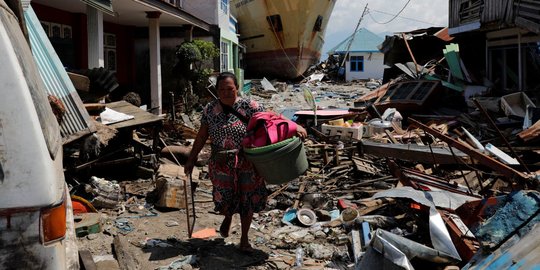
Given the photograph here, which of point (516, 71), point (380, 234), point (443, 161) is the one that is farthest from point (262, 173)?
point (516, 71)

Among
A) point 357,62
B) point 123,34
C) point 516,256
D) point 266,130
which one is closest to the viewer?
point 516,256

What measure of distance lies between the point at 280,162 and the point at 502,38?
1471 centimetres

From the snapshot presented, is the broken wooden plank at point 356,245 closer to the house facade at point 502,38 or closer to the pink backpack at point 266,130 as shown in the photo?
the pink backpack at point 266,130

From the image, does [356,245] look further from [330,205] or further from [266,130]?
[330,205]

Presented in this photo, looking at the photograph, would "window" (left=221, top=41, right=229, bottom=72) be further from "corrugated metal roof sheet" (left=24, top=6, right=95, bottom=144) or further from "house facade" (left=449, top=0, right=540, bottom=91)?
"corrugated metal roof sheet" (left=24, top=6, right=95, bottom=144)

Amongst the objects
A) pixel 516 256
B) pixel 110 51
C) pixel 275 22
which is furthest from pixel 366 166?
pixel 275 22

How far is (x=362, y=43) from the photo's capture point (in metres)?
44.2

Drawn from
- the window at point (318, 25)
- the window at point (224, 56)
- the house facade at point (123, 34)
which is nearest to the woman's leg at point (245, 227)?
the house facade at point (123, 34)

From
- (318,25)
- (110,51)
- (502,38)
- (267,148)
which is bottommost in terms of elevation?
(267,148)

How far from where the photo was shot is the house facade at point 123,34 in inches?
Result: 405

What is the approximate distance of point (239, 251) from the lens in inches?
177

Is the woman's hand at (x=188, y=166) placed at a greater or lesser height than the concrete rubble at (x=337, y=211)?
greater

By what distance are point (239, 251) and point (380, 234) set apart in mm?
1630

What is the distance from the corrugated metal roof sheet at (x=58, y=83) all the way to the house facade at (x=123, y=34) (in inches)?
118
